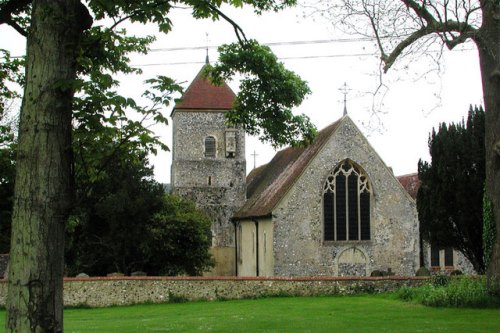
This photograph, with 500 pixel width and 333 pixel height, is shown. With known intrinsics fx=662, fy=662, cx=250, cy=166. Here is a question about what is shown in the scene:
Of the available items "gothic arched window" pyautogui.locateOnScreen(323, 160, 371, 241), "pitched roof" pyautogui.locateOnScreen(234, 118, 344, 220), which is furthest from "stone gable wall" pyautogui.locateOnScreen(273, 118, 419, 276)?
"pitched roof" pyautogui.locateOnScreen(234, 118, 344, 220)

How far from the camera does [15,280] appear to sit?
5.96m

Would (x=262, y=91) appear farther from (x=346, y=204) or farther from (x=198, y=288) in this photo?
(x=346, y=204)

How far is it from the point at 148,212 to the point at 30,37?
2398cm

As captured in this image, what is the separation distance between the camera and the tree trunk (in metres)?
5.94

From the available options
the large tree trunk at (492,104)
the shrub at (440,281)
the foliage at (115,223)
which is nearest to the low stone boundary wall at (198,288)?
the shrub at (440,281)

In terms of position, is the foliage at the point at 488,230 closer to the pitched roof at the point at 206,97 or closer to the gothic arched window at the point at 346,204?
the gothic arched window at the point at 346,204

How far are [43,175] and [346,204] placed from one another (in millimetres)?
26760

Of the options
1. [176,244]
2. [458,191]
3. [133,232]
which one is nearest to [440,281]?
[458,191]

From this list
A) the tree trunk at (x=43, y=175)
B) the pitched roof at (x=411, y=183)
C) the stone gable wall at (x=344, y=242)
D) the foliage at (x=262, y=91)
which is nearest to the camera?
the tree trunk at (x=43, y=175)

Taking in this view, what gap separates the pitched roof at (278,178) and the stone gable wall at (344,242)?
0.52 meters

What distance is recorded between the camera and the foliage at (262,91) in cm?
961

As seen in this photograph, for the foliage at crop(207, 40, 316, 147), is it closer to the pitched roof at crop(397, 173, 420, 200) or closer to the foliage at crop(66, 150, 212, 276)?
the foliage at crop(66, 150, 212, 276)

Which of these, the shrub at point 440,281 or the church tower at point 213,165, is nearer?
the shrub at point 440,281

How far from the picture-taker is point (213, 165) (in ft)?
131
